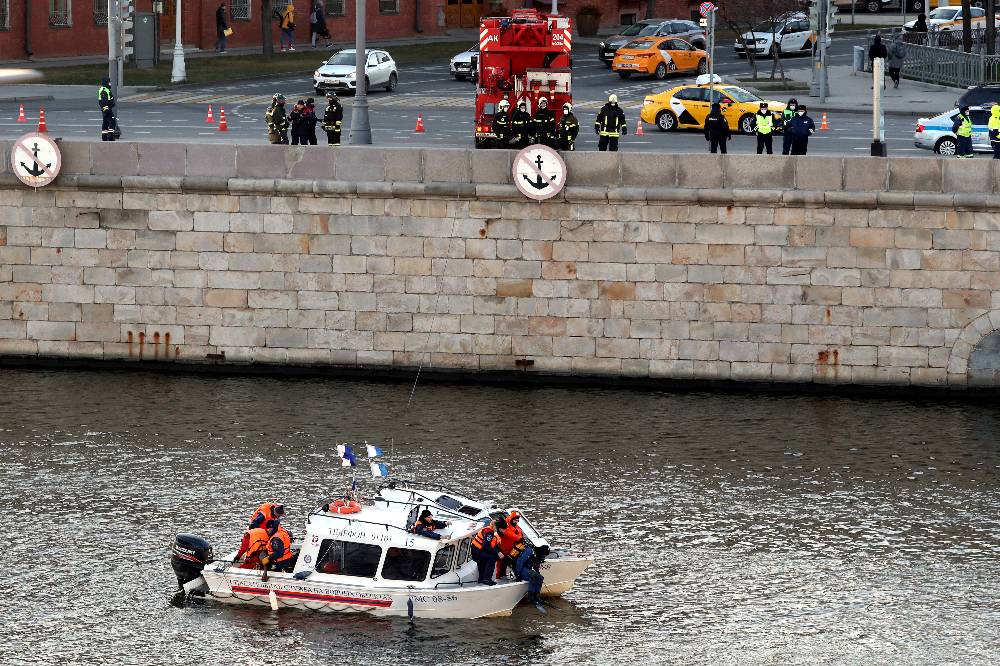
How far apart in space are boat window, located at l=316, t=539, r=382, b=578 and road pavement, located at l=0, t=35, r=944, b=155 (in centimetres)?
2111

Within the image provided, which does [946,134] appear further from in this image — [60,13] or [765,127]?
[60,13]

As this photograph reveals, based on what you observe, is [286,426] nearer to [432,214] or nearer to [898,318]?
[432,214]

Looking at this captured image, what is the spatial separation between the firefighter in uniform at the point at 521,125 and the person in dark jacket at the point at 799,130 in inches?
231

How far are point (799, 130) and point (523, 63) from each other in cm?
960

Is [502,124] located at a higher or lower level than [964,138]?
higher

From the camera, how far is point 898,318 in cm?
3159

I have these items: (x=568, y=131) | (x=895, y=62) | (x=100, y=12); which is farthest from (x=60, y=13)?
(x=568, y=131)

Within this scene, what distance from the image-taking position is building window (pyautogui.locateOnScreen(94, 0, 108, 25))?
2756 inches

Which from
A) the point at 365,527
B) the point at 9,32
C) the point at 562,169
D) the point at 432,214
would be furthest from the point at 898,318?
the point at 9,32

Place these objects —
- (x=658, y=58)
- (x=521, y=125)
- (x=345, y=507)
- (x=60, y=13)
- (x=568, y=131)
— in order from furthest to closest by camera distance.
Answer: (x=60, y=13) < (x=658, y=58) < (x=521, y=125) < (x=568, y=131) < (x=345, y=507)

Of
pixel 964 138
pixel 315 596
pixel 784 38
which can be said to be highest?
pixel 784 38

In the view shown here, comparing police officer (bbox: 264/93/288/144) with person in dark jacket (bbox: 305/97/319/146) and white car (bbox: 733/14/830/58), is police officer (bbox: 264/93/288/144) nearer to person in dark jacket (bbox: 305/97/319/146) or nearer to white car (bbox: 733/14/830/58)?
person in dark jacket (bbox: 305/97/319/146)

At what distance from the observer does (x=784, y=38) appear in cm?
7431

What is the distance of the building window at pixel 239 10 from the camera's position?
247 ft
